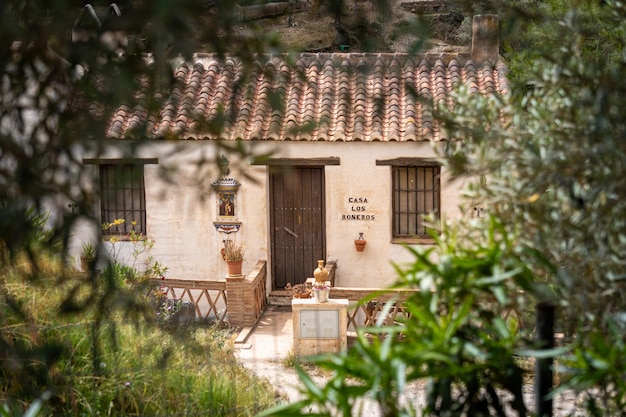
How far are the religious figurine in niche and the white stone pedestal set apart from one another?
2545 millimetres

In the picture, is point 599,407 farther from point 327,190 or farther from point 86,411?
point 327,190

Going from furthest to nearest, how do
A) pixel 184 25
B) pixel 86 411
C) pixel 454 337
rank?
pixel 86 411, pixel 454 337, pixel 184 25

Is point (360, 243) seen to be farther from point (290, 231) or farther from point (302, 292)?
point (302, 292)

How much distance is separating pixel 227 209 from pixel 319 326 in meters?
2.96

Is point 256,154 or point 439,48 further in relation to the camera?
point 439,48

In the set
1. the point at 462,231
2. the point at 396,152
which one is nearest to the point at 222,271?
the point at 396,152

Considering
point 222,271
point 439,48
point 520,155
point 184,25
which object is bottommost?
point 222,271

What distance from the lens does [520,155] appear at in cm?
226

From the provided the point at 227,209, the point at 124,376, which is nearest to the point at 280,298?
the point at 227,209

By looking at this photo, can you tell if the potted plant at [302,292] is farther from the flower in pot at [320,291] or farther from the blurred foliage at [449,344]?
the blurred foliage at [449,344]

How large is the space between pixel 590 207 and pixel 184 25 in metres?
1.08

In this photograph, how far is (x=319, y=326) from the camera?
9.50m

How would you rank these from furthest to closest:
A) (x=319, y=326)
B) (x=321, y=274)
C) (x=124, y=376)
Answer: (x=321, y=274) → (x=319, y=326) → (x=124, y=376)

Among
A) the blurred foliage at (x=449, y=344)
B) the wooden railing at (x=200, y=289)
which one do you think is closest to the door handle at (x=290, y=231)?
the wooden railing at (x=200, y=289)
